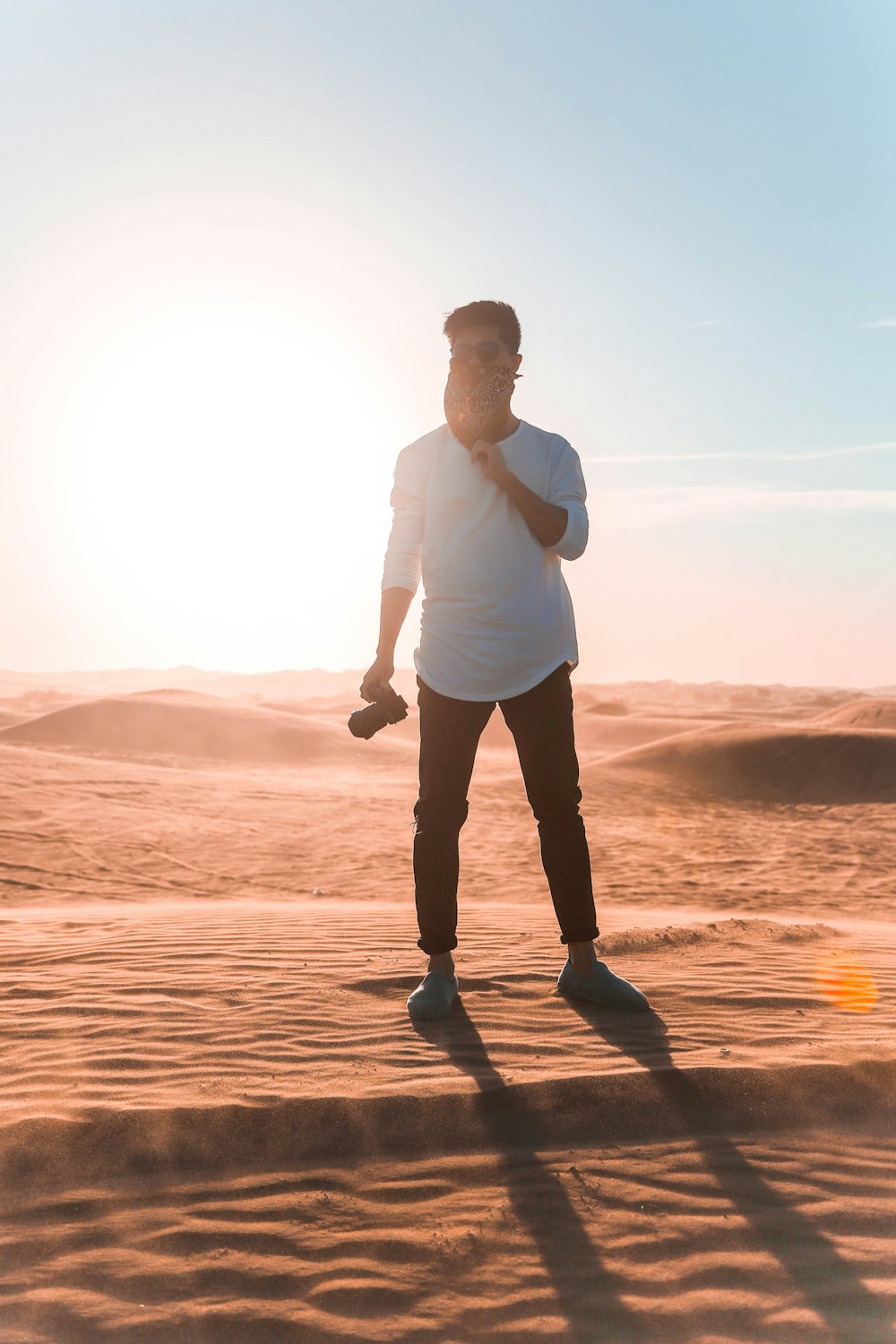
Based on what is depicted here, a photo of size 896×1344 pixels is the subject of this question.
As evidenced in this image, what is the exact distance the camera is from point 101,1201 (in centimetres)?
246

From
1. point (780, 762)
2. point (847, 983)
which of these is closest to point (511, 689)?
point (847, 983)

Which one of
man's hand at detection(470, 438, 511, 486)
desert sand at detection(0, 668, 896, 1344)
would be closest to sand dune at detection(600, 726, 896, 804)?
desert sand at detection(0, 668, 896, 1344)

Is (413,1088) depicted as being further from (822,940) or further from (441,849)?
(822,940)

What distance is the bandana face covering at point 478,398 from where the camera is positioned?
3424mm

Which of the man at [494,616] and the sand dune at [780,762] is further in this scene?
the sand dune at [780,762]

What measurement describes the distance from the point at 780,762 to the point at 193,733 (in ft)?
47.2

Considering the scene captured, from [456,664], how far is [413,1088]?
1.34 m

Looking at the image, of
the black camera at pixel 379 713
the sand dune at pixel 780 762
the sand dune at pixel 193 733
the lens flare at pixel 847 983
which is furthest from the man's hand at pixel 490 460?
the sand dune at pixel 193 733

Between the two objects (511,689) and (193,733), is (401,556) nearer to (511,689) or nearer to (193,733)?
(511,689)

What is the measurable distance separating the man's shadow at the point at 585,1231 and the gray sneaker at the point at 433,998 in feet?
0.62

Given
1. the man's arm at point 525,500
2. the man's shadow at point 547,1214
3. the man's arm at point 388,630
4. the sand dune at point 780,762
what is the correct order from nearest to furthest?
1. the man's shadow at point 547,1214
2. the man's arm at point 525,500
3. the man's arm at point 388,630
4. the sand dune at point 780,762

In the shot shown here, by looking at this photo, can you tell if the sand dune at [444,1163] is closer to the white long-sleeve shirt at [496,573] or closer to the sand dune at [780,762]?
the white long-sleeve shirt at [496,573]

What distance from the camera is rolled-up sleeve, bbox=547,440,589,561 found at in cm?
342

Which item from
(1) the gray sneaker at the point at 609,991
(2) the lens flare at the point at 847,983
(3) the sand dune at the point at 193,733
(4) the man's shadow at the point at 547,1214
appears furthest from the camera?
(3) the sand dune at the point at 193,733
